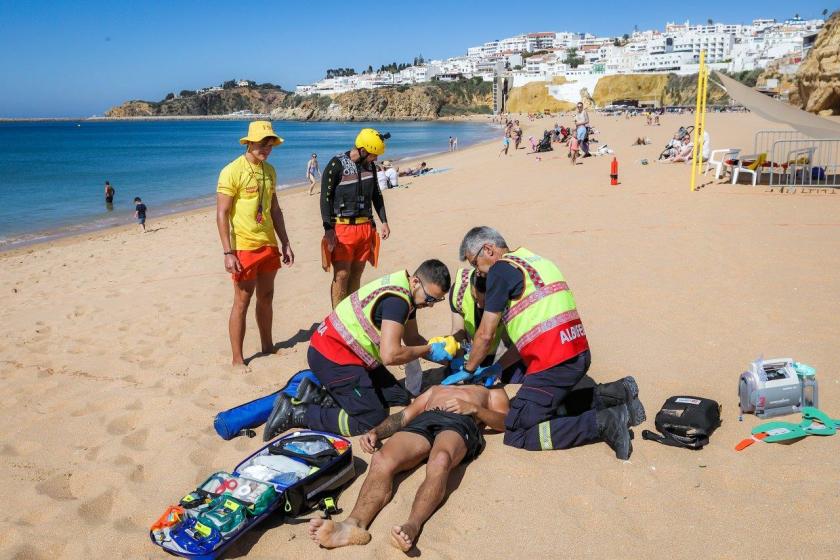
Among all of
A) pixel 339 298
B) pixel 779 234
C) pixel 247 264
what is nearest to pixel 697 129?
pixel 779 234

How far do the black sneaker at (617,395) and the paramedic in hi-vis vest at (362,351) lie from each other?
1.01 meters

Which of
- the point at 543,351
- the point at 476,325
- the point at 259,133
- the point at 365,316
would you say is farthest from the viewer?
the point at 259,133

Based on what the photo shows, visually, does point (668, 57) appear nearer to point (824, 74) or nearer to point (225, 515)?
point (824, 74)

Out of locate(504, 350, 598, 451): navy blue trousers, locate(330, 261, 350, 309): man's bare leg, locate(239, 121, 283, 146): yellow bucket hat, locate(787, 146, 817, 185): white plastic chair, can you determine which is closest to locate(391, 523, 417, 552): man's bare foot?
locate(504, 350, 598, 451): navy blue trousers

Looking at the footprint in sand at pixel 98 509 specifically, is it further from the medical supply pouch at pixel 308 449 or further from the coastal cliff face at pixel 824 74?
the coastal cliff face at pixel 824 74

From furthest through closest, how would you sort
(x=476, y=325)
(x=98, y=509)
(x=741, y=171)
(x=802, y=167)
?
(x=741, y=171)
(x=802, y=167)
(x=476, y=325)
(x=98, y=509)

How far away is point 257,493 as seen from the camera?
116 inches

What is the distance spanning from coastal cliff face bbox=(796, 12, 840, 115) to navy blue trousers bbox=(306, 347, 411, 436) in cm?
2791

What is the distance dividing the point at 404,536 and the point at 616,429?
1.44 metres

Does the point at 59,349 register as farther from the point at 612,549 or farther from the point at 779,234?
the point at 779,234

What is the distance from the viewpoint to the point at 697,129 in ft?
39.5

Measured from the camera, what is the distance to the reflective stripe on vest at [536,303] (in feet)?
11.4

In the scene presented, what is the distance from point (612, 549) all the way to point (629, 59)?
456 ft

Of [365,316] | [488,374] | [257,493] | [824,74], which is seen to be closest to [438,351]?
[488,374]
